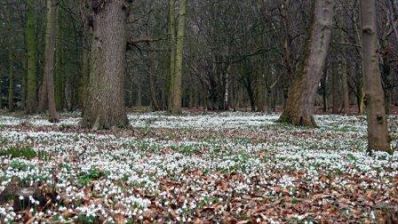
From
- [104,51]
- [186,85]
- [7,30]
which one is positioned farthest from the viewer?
[186,85]

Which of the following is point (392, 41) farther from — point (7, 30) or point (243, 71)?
point (7, 30)

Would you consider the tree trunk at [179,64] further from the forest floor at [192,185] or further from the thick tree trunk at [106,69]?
the forest floor at [192,185]

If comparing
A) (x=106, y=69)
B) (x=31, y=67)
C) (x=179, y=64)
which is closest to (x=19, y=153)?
(x=106, y=69)

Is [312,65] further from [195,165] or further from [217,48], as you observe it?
[217,48]

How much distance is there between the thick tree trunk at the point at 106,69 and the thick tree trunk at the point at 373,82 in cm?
957

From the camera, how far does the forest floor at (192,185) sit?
5523 mm

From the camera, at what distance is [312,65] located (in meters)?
22.3

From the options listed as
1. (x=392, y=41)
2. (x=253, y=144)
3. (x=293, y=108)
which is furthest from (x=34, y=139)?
(x=392, y=41)

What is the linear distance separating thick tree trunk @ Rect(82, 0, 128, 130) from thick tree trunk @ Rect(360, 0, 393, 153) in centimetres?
957

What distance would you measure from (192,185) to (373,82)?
6.04 metres

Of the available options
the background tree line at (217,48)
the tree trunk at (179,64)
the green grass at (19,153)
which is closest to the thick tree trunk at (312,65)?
the background tree line at (217,48)

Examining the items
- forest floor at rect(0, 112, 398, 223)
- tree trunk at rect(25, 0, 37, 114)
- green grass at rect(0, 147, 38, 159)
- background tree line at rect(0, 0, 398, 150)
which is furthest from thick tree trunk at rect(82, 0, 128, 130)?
tree trunk at rect(25, 0, 37, 114)

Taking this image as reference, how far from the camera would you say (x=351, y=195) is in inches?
280

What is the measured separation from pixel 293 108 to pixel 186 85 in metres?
44.4
